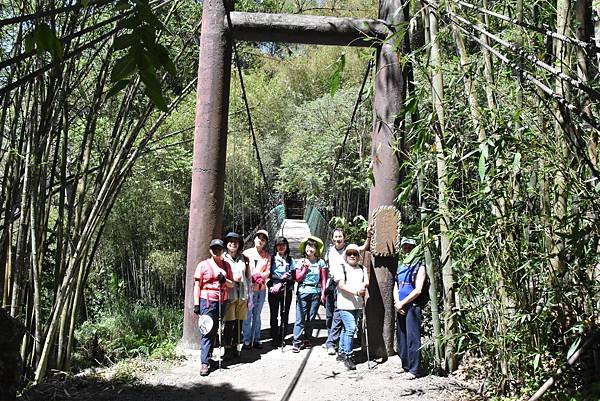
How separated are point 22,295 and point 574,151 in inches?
96.6

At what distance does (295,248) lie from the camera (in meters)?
10.1

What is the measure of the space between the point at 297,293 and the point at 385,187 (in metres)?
0.86

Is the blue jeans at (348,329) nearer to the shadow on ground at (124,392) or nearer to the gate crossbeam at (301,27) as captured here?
the shadow on ground at (124,392)

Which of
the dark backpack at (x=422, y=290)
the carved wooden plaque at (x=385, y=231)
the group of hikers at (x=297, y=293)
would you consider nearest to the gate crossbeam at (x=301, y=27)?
the carved wooden plaque at (x=385, y=231)

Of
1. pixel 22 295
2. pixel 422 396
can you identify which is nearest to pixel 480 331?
pixel 422 396

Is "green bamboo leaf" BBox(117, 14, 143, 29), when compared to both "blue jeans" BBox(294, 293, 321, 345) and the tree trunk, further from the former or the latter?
A: "blue jeans" BBox(294, 293, 321, 345)

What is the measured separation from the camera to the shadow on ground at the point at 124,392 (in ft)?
8.50

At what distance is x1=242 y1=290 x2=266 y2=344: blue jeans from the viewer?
3.55 m

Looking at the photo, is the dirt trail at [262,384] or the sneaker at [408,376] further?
the sneaker at [408,376]

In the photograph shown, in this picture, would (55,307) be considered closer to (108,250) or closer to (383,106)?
(383,106)

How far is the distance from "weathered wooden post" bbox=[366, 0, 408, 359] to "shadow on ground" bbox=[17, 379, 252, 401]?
862 millimetres

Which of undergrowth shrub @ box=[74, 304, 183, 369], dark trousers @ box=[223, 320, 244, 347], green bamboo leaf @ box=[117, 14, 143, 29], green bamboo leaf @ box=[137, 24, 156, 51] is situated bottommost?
undergrowth shrub @ box=[74, 304, 183, 369]

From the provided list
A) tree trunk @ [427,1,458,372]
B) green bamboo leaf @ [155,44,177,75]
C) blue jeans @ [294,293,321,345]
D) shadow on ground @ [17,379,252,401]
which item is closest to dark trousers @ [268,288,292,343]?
blue jeans @ [294,293,321,345]

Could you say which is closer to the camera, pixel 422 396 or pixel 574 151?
pixel 574 151
